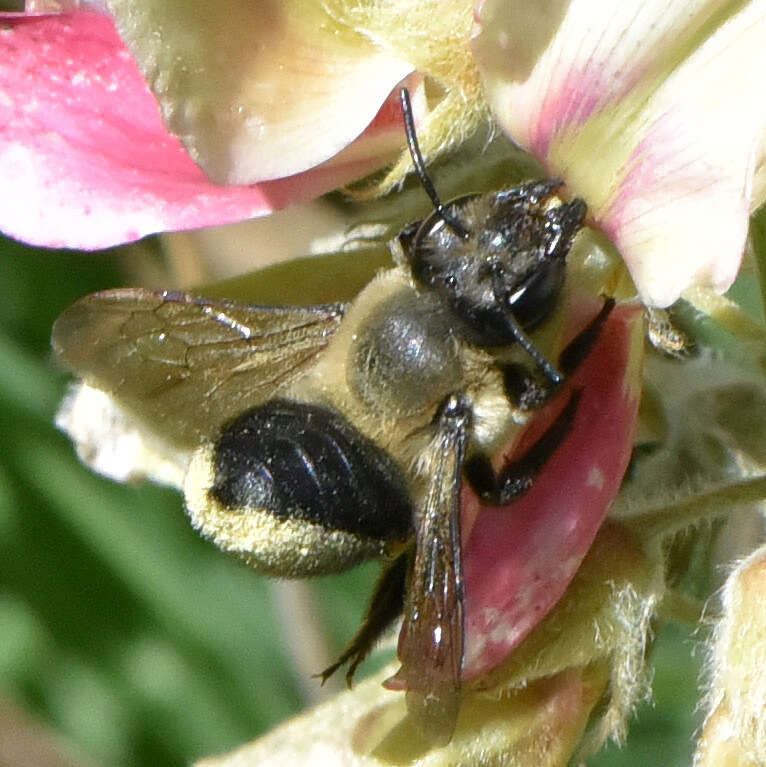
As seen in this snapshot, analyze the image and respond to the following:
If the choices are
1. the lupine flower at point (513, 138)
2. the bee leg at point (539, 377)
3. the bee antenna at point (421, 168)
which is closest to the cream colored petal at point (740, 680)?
the lupine flower at point (513, 138)

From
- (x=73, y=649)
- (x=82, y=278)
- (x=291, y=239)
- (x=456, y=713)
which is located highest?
(x=456, y=713)

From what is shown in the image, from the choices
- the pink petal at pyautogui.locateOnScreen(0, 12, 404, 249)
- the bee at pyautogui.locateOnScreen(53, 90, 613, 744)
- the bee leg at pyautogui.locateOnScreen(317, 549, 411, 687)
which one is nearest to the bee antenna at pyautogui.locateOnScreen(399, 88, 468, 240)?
the bee at pyautogui.locateOnScreen(53, 90, 613, 744)

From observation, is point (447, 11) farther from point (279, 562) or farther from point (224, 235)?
point (224, 235)

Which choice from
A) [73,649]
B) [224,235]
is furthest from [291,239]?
[73,649]

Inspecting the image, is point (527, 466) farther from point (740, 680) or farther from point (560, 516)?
point (740, 680)

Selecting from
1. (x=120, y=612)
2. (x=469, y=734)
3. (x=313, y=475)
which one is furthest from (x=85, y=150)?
(x=120, y=612)

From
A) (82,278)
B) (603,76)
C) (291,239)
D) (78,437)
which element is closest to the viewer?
(603,76)
